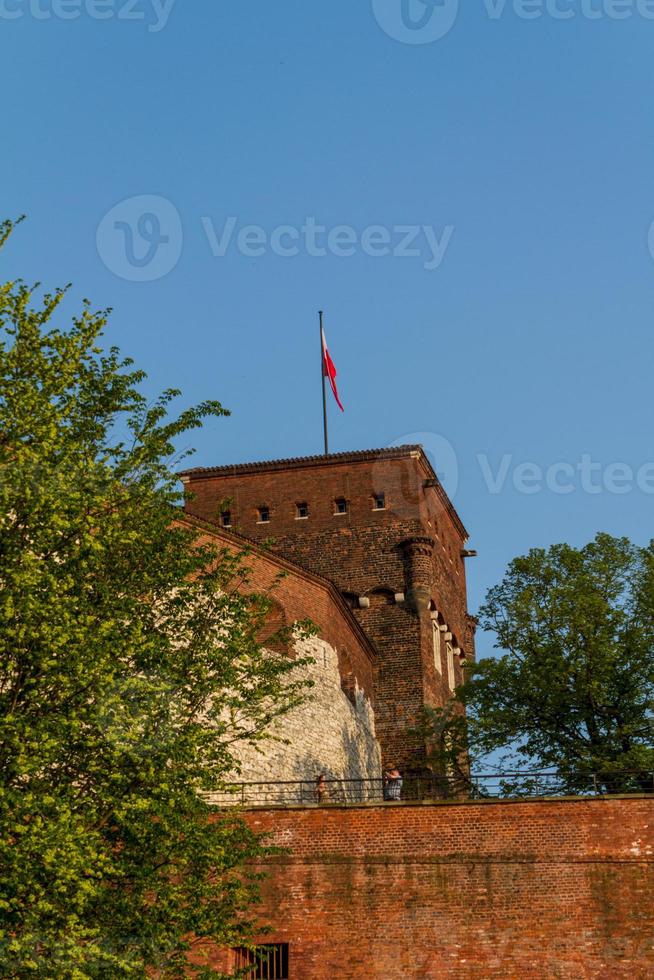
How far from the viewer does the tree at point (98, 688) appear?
1650 cm

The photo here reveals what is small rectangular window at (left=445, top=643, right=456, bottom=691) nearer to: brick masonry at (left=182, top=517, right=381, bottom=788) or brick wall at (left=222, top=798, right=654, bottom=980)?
brick masonry at (left=182, top=517, right=381, bottom=788)

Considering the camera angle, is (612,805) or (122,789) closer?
(122,789)

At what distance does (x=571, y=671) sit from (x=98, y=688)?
65.2ft

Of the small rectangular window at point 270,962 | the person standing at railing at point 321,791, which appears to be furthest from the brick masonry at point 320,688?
the small rectangular window at point 270,962

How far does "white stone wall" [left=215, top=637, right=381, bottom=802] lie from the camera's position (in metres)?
32.3

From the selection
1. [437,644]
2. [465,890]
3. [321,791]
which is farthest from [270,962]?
[437,644]

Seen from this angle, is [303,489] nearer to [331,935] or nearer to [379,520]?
[379,520]

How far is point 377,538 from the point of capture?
44.4m

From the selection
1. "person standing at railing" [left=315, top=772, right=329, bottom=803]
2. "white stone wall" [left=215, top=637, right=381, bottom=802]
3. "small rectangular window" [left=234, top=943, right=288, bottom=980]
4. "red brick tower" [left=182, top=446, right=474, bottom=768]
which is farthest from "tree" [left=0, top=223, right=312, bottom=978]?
"red brick tower" [left=182, top=446, right=474, bottom=768]

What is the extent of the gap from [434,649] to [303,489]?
6970 millimetres

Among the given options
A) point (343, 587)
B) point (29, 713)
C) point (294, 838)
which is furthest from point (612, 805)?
point (343, 587)

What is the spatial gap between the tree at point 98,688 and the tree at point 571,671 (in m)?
16.2

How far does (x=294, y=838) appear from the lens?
2588cm

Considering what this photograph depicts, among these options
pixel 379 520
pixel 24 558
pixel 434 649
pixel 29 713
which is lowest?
pixel 29 713
